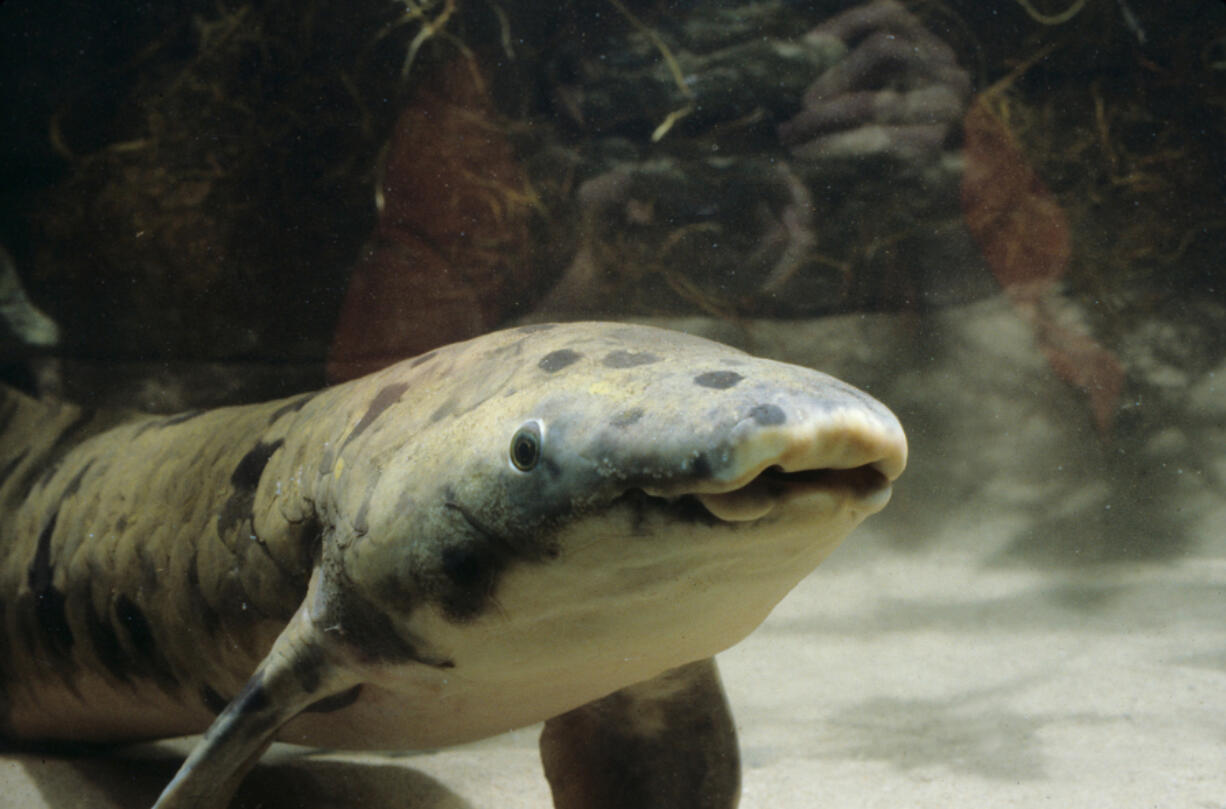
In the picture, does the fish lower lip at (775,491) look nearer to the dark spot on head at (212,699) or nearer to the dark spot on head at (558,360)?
the dark spot on head at (558,360)

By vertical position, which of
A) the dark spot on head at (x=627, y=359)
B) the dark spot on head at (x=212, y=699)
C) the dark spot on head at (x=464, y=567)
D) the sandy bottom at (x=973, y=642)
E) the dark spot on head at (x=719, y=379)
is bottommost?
the sandy bottom at (x=973, y=642)

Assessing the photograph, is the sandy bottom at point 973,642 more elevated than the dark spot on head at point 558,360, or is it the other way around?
the dark spot on head at point 558,360

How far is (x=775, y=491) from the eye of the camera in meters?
1.17

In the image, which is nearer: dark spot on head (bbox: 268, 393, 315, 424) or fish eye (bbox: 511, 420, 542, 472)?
fish eye (bbox: 511, 420, 542, 472)

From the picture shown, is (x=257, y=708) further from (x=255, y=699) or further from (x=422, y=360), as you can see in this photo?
(x=422, y=360)

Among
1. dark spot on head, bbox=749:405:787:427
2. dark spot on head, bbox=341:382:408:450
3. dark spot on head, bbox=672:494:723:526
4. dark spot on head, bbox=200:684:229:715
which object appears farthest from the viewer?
dark spot on head, bbox=200:684:229:715

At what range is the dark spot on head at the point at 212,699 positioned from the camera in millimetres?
2387

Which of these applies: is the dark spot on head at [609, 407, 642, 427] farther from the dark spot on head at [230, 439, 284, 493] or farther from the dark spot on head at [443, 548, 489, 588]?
the dark spot on head at [230, 439, 284, 493]

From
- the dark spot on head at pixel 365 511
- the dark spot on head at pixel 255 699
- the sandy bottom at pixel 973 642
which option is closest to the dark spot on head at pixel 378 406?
the dark spot on head at pixel 365 511

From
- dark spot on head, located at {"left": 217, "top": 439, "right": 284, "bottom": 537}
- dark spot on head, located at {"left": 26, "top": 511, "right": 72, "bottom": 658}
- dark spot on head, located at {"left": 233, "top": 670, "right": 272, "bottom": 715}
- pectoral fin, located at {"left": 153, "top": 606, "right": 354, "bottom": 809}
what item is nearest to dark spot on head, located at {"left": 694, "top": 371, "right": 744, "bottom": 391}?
pectoral fin, located at {"left": 153, "top": 606, "right": 354, "bottom": 809}

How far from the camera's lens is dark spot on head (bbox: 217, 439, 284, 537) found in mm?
2219

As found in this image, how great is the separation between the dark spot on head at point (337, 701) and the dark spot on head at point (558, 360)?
3.13 ft

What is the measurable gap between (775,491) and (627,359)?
0.44 meters

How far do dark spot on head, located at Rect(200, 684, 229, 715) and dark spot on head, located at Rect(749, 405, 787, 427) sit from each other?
2012 millimetres
